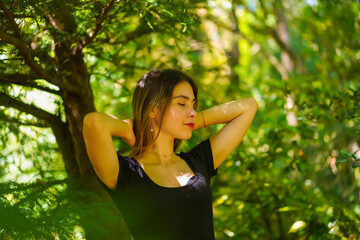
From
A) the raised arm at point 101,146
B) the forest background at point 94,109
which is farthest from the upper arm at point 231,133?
the raised arm at point 101,146

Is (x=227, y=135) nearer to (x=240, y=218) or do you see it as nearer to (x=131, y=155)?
(x=131, y=155)

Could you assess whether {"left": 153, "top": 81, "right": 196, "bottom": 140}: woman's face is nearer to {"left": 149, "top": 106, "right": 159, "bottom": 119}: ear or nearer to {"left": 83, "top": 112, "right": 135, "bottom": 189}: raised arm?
{"left": 149, "top": 106, "right": 159, "bottom": 119}: ear

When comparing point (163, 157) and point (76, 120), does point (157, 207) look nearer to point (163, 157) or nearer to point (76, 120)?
point (163, 157)

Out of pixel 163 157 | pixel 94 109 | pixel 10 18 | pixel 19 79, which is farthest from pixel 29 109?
pixel 163 157

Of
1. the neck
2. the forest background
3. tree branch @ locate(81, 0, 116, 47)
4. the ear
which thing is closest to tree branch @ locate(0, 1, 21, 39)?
the forest background

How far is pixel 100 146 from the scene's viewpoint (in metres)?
2.17

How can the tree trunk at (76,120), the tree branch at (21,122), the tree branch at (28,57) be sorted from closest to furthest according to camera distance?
1. the tree branch at (28,57)
2. the tree branch at (21,122)
3. the tree trunk at (76,120)

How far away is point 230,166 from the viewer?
4.07 meters

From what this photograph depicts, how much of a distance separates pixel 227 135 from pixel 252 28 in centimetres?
714

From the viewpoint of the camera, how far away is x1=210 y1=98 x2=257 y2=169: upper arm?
8.95 feet

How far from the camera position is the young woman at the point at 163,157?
224 cm

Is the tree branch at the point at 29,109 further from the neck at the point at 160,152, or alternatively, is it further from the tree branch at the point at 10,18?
the neck at the point at 160,152

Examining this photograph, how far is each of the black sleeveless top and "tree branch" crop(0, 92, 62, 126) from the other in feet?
2.53

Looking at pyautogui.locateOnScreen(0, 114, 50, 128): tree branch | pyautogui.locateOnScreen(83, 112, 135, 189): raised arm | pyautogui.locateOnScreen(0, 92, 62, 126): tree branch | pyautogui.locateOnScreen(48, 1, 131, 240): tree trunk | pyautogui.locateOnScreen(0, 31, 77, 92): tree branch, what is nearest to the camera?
pyautogui.locateOnScreen(83, 112, 135, 189): raised arm
